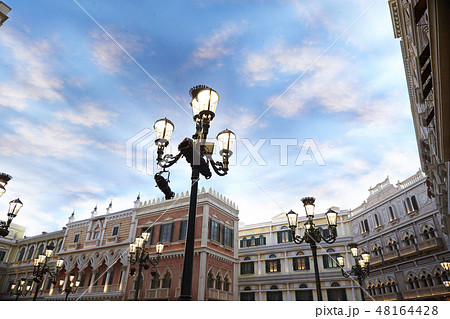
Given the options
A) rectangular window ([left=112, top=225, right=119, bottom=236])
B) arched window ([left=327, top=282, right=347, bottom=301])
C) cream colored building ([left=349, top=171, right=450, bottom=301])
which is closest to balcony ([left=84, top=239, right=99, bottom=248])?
rectangular window ([left=112, top=225, right=119, bottom=236])

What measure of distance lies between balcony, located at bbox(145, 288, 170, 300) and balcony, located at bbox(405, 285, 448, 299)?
1701 centimetres

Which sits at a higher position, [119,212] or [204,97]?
[119,212]

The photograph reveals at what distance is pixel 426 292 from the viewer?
17.6 metres

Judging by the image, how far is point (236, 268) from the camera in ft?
70.1

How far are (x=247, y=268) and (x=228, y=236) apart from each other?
10.5 m

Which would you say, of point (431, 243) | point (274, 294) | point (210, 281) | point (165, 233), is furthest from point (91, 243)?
point (431, 243)

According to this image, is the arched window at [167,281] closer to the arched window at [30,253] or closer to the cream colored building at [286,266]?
the cream colored building at [286,266]

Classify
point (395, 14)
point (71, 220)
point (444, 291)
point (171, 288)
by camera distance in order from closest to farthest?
1. point (395, 14)
2. point (444, 291)
3. point (171, 288)
4. point (71, 220)

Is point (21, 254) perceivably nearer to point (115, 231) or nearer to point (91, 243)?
point (91, 243)

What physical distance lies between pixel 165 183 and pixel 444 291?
20540 mm

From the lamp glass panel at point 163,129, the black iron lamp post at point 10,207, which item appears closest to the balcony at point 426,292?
the lamp glass panel at point 163,129

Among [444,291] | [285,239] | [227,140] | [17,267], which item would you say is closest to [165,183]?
[227,140]

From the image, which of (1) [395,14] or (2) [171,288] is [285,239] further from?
(1) [395,14]
